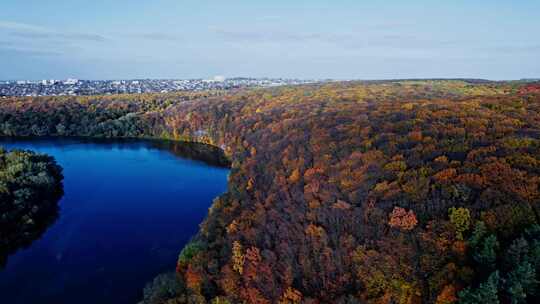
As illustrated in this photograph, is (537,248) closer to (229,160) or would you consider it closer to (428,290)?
(428,290)

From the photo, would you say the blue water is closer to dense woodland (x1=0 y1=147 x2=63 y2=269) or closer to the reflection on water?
the reflection on water

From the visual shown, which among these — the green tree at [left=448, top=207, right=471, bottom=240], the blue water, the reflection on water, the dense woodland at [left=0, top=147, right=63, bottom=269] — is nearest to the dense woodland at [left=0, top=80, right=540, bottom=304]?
the green tree at [left=448, top=207, right=471, bottom=240]

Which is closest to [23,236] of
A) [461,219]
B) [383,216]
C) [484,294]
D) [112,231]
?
[112,231]

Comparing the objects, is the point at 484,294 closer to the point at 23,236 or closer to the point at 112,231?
the point at 112,231

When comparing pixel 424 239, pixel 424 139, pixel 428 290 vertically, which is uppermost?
pixel 424 139

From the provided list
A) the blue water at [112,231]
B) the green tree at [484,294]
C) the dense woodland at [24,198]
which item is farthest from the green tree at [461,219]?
the dense woodland at [24,198]

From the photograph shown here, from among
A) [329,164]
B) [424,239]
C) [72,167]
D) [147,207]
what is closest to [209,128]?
[72,167]

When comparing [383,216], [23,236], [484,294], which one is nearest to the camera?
[484,294]
